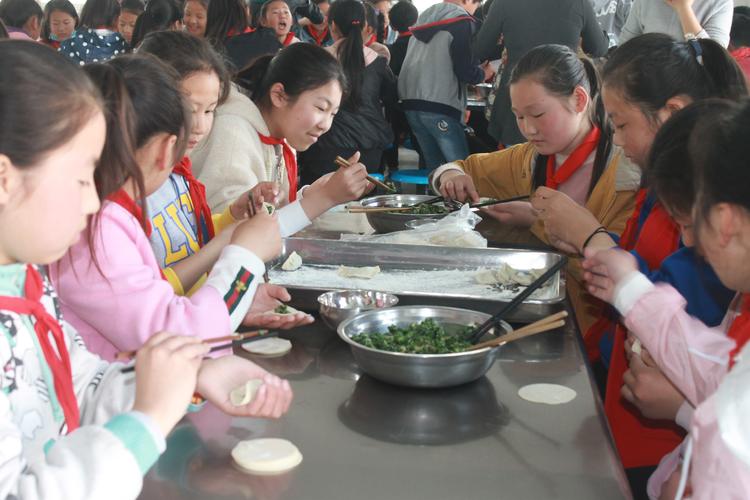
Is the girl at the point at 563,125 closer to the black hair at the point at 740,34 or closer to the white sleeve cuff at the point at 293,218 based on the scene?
the white sleeve cuff at the point at 293,218

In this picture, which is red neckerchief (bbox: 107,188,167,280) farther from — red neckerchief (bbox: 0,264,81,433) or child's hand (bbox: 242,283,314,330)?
red neckerchief (bbox: 0,264,81,433)

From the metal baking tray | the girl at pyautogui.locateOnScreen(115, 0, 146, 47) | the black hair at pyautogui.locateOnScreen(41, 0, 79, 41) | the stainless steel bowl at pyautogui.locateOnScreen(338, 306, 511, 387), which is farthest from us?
the black hair at pyautogui.locateOnScreen(41, 0, 79, 41)

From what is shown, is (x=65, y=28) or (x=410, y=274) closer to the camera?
(x=410, y=274)

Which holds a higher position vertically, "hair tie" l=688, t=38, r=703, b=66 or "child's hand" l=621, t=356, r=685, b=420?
"hair tie" l=688, t=38, r=703, b=66

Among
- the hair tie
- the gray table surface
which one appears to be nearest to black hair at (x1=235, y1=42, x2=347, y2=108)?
the hair tie

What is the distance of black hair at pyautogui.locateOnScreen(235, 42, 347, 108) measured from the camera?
8.46ft

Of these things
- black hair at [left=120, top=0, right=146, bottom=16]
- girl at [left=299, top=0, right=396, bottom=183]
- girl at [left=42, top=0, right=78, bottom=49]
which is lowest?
girl at [left=299, top=0, right=396, bottom=183]

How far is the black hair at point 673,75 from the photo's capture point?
1823 millimetres

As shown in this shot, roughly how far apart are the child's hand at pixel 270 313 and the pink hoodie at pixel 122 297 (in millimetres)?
110

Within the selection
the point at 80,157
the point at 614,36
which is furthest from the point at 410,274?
the point at 614,36

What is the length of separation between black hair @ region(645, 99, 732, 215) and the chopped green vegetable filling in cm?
41

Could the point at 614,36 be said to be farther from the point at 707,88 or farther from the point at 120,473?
the point at 120,473

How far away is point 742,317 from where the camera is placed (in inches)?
48.3

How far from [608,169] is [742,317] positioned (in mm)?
1189
